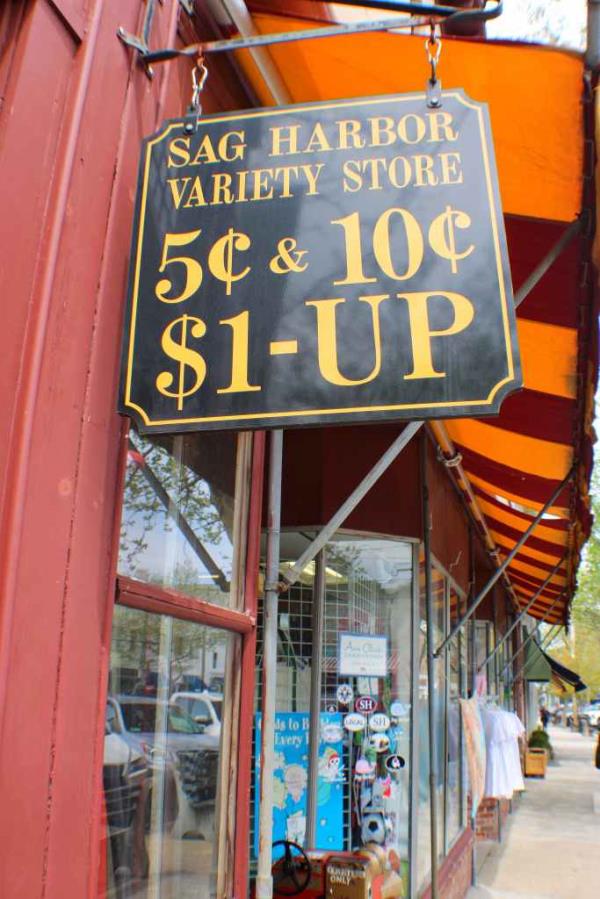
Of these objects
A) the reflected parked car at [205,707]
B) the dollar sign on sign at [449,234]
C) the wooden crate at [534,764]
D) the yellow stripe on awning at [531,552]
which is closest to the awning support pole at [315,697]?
the reflected parked car at [205,707]

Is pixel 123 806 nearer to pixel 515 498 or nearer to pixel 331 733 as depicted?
pixel 331 733

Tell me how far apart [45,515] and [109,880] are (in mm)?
973

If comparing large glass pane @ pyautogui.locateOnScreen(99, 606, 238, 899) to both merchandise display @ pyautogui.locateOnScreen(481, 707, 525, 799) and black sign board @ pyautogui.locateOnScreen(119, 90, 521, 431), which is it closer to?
black sign board @ pyautogui.locateOnScreen(119, 90, 521, 431)

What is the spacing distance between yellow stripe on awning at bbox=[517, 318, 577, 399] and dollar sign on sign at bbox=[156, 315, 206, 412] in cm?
212

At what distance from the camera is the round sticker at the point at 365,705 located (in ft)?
16.7

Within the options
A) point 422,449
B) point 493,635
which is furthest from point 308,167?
point 493,635

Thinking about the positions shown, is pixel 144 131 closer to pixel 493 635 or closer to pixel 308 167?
pixel 308 167

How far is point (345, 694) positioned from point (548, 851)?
608 cm

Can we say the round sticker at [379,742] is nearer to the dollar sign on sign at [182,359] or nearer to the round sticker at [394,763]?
the round sticker at [394,763]

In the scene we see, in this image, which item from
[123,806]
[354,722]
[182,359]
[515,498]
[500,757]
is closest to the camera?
[182,359]

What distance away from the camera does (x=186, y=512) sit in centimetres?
257

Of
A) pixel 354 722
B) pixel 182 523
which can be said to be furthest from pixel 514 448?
pixel 182 523

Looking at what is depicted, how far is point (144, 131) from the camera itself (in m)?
2.33

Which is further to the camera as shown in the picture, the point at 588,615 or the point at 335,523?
the point at 588,615
